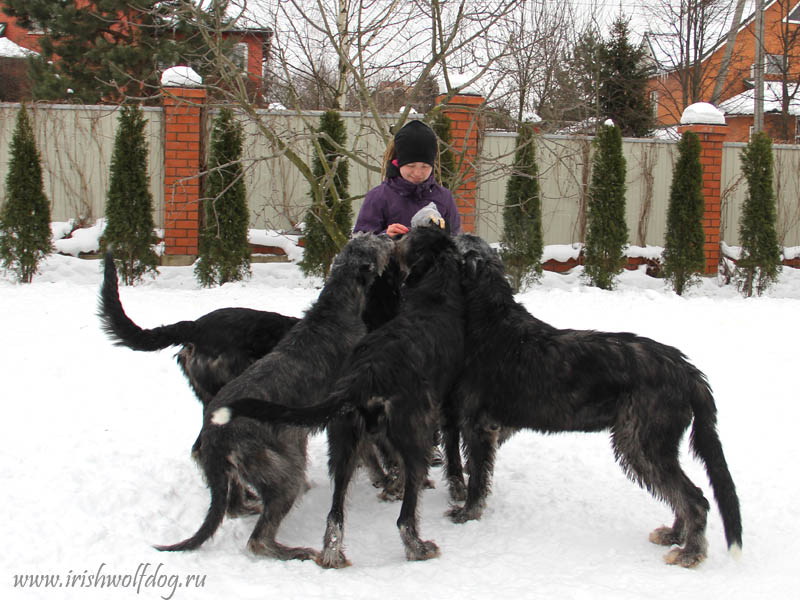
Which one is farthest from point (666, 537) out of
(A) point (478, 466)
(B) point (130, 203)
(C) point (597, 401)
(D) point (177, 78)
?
(D) point (177, 78)

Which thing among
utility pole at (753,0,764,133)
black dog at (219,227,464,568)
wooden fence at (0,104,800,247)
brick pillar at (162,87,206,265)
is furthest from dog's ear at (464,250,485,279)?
utility pole at (753,0,764,133)

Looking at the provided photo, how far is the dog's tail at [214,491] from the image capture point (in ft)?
10.3

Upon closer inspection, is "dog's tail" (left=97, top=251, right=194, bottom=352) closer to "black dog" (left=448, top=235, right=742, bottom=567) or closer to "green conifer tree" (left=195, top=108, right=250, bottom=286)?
"black dog" (left=448, top=235, right=742, bottom=567)

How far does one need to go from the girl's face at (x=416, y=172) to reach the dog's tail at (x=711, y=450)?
2.18m

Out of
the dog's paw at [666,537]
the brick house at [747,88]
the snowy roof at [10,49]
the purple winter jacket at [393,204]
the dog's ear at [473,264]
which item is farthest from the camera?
the snowy roof at [10,49]

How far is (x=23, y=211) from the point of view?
32.9 ft

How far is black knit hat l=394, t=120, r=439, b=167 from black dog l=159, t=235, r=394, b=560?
92 centimetres

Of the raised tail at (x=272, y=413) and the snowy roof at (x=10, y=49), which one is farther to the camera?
the snowy roof at (x=10, y=49)

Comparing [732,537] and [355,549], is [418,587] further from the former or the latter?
[732,537]

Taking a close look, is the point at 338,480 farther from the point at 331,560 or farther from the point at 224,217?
the point at 224,217

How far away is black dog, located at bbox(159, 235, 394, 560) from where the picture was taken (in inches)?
125

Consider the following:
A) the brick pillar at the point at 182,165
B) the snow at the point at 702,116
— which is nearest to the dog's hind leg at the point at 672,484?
the brick pillar at the point at 182,165

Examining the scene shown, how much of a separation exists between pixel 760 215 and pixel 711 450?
9.83m

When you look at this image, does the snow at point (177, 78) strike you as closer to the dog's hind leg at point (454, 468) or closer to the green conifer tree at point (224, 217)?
the green conifer tree at point (224, 217)
